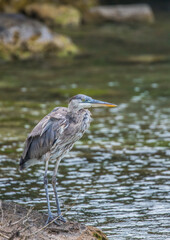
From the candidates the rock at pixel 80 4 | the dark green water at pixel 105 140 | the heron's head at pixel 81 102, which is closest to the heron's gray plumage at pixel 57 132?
the heron's head at pixel 81 102

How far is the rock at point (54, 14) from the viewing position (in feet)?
104

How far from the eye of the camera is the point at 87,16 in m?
32.8

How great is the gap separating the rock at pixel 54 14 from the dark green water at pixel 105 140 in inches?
280

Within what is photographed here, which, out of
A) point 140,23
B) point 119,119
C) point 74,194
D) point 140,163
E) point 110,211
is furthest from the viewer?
point 140,23

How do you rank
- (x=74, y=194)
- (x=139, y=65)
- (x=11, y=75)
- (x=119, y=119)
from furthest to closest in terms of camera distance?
(x=139, y=65) < (x=11, y=75) < (x=119, y=119) < (x=74, y=194)

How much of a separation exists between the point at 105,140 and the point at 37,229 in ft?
18.3

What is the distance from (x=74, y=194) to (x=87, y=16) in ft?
79.8

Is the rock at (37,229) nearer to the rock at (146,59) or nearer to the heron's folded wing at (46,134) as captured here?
the heron's folded wing at (46,134)

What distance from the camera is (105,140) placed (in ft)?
41.1

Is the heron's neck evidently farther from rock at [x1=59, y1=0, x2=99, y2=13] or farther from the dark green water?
rock at [x1=59, y1=0, x2=99, y2=13]

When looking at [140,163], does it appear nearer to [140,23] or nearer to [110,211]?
[110,211]

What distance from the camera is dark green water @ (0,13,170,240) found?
8680mm

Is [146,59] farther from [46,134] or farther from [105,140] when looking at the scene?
[46,134]

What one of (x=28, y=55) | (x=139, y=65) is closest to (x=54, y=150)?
(x=139, y=65)
